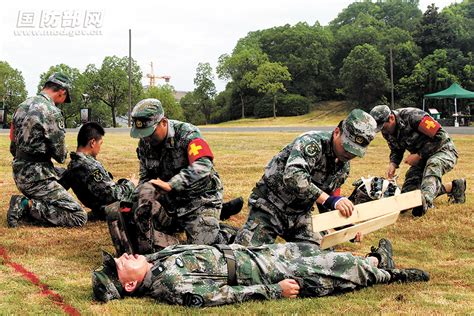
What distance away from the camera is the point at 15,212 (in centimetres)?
715

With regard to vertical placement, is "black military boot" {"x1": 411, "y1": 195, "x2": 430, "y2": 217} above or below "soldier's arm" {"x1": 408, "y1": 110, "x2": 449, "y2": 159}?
below

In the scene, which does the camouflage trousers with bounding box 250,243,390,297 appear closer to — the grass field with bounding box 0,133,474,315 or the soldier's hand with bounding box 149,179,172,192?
the grass field with bounding box 0,133,474,315

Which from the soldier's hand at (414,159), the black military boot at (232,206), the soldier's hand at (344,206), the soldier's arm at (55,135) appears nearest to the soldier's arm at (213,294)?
the soldier's hand at (344,206)

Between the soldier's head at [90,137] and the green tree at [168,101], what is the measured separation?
64.9m

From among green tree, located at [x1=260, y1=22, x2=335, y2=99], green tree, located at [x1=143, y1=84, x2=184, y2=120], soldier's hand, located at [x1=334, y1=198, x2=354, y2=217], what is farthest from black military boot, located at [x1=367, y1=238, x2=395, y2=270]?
green tree, located at [x1=143, y1=84, x2=184, y2=120]

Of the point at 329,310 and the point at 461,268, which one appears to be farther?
the point at 461,268

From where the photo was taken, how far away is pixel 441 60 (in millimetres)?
51594

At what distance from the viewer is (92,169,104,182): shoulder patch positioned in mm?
7320

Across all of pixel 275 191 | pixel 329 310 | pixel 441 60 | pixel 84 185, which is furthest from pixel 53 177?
pixel 441 60

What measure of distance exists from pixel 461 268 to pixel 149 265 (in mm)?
2891

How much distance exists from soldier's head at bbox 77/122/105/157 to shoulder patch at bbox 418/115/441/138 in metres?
4.12

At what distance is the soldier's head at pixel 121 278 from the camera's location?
4.21m

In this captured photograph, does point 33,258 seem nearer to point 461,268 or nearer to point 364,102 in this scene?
point 461,268

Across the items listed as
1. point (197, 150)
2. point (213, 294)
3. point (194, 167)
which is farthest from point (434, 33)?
point (213, 294)
